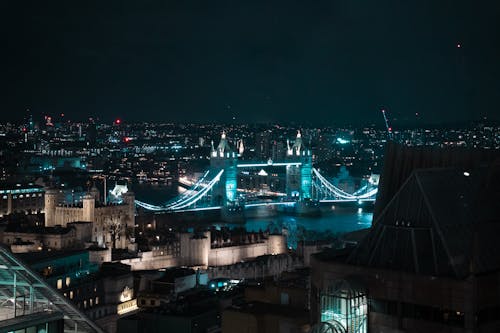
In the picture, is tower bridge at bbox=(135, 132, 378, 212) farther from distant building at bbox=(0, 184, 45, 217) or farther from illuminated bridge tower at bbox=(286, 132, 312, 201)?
distant building at bbox=(0, 184, 45, 217)

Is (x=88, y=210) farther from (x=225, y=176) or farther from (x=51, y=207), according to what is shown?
(x=225, y=176)

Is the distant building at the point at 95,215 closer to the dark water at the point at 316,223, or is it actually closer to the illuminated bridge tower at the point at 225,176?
the dark water at the point at 316,223

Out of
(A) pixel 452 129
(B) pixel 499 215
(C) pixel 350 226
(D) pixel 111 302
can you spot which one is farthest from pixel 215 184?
(B) pixel 499 215

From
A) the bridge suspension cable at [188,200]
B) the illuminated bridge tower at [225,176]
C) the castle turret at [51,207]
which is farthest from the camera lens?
the illuminated bridge tower at [225,176]

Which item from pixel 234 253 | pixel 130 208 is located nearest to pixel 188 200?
pixel 130 208

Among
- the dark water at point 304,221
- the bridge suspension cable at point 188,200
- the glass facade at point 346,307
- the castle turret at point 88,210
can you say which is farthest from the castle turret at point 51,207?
the glass facade at point 346,307

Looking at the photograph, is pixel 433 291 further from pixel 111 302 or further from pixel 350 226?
pixel 350 226

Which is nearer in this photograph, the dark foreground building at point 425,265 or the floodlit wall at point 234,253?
the dark foreground building at point 425,265
